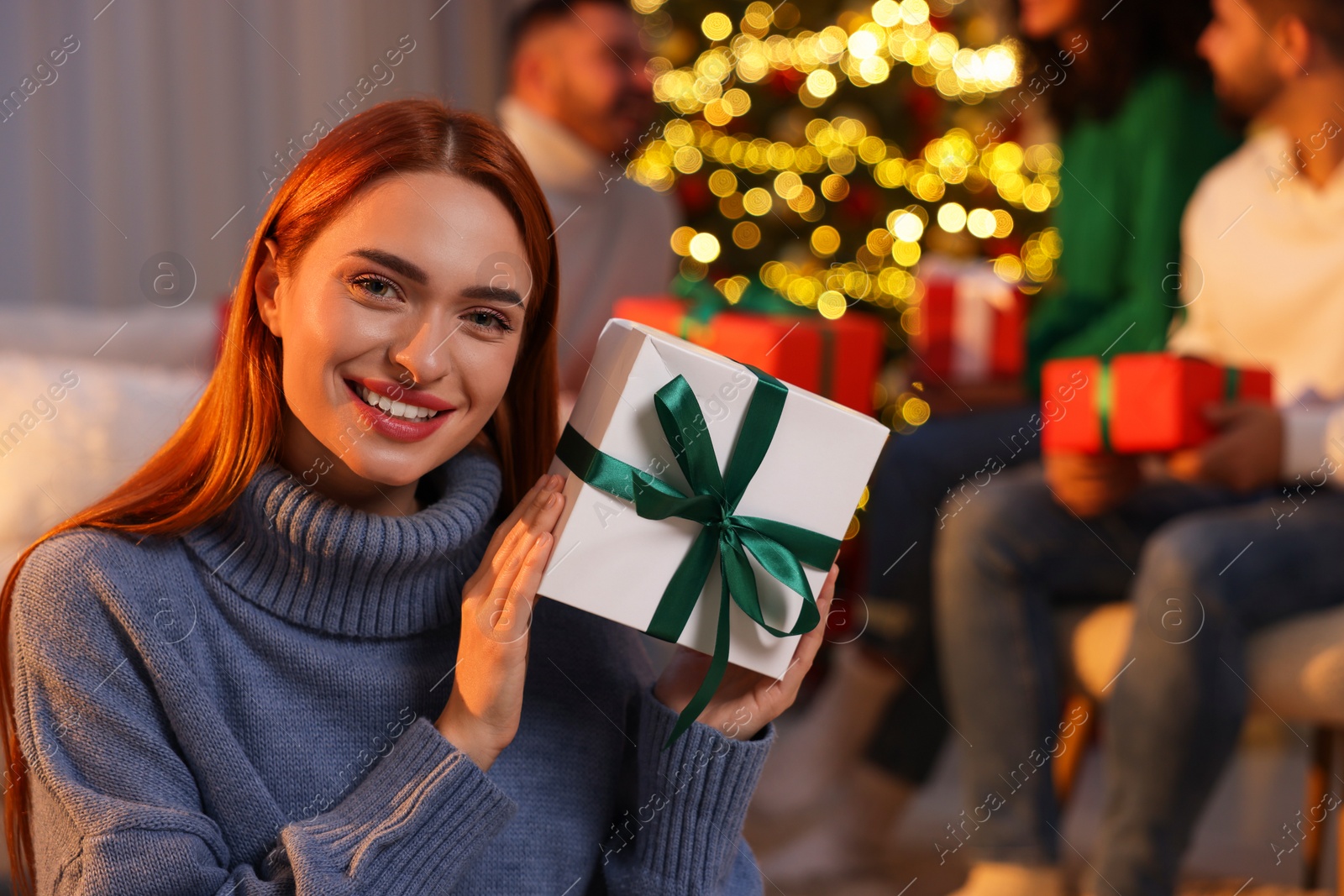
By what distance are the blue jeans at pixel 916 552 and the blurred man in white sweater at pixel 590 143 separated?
664 millimetres

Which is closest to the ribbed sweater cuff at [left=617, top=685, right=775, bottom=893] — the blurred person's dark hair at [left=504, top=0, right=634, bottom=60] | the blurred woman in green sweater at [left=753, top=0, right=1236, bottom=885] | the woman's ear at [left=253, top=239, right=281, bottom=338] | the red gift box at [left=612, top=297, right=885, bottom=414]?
the woman's ear at [left=253, top=239, right=281, bottom=338]

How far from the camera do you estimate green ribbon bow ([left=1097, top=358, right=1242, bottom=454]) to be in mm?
1562

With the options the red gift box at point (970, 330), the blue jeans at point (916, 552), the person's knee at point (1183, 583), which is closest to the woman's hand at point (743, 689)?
the person's knee at point (1183, 583)

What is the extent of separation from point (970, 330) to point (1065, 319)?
0.59 ft

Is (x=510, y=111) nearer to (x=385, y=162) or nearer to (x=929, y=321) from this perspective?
(x=929, y=321)

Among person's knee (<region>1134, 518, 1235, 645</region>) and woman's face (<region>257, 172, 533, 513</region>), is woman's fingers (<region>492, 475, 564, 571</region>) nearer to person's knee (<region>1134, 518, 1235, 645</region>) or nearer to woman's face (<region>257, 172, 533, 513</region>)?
woman's face (<region>257, 172, 533, 513</region>)

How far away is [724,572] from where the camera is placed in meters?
0.81

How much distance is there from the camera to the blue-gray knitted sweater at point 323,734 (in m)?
0.76

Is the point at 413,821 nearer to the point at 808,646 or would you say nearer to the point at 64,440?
the point at 808,646

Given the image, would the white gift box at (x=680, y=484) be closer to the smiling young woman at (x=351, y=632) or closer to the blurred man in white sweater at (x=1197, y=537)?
the smiling young woman at (x=351, y=632)

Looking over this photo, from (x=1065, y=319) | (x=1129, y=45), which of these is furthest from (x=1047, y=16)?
(x=1065, y=319)

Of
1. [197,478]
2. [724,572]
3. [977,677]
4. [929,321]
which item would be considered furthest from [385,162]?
[929,321]

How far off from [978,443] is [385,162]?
1.48 m

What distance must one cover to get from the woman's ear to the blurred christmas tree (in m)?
2.34
